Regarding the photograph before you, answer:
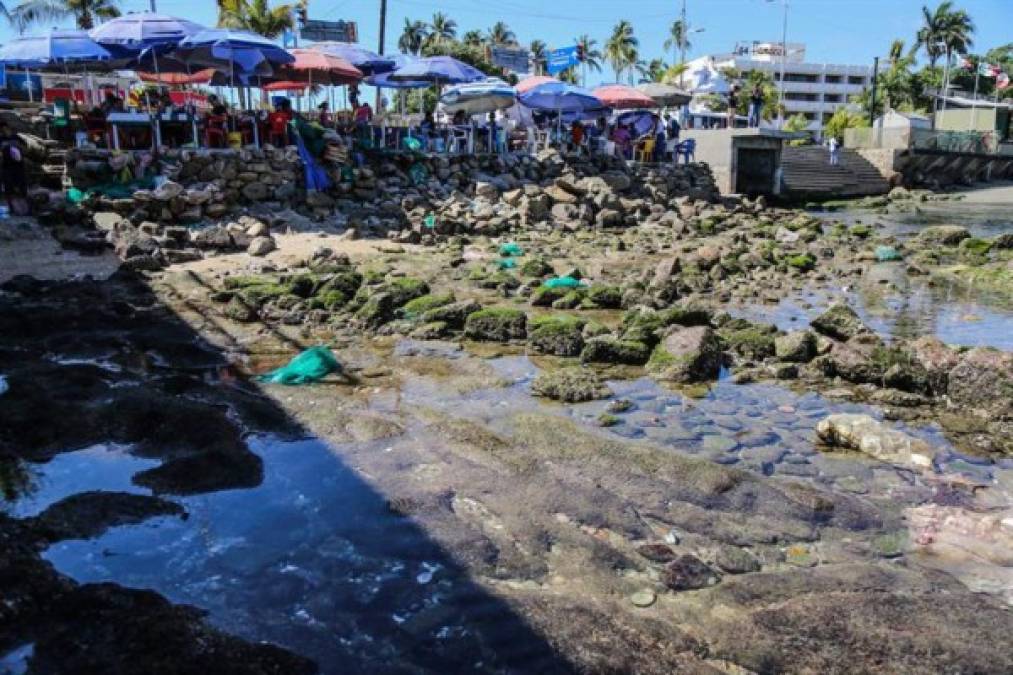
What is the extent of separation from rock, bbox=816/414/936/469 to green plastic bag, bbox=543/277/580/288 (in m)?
7.60

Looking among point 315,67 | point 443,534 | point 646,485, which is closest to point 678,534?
point 646,485

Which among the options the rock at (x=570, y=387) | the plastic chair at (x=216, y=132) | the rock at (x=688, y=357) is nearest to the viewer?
the rock at (x=570, y=387)

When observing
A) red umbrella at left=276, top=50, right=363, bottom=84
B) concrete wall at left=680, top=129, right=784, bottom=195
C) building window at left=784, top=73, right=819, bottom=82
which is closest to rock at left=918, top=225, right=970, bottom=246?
concrete wall at left=680, top=129, right=784, bottom=195

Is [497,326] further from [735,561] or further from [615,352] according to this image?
[735,561]

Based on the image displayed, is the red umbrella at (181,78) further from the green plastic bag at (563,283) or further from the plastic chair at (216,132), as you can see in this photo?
the green plastic bag at (563,283)

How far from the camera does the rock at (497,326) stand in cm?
1180

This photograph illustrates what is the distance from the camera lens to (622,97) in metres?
30.6

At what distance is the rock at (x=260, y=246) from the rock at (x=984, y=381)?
42.7ft

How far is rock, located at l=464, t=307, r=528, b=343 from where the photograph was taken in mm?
11805

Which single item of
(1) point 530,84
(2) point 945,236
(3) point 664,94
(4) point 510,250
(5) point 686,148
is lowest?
(4) point 510,250

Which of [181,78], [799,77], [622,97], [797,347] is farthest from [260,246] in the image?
[799,77]

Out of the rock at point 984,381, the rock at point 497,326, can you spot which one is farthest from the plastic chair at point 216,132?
the rock at point 984,381

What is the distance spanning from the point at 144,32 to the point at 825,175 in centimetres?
3555

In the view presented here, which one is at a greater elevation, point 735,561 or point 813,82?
point 813,82
